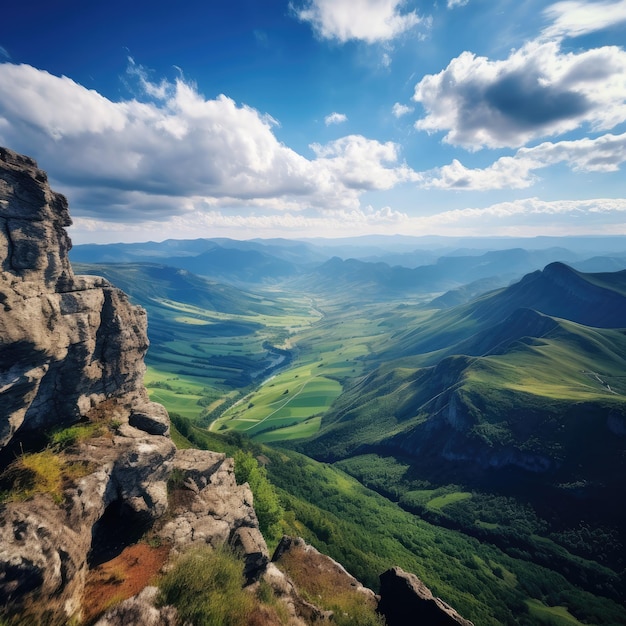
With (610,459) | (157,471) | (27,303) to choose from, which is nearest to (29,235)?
(27,303)

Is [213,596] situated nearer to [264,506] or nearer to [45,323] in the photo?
[45,323]

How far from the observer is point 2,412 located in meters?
34.7

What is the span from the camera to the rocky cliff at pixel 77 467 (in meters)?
25.6

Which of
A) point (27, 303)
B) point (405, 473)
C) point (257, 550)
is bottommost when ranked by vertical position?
point (405, 473)

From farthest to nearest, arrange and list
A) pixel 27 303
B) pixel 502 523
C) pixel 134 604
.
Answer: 1. pixel 502 523
2. pixel 27 303
3. pixel 134 604

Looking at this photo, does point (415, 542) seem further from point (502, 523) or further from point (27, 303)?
point (27, 303)

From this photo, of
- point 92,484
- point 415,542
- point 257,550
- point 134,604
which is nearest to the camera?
point 134,604

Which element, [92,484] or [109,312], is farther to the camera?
[109,312]

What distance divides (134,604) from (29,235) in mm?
38438

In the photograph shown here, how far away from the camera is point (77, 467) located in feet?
117

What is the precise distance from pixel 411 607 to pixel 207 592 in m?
28.1

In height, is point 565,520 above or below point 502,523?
above

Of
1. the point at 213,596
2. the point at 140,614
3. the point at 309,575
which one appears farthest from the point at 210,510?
the point at 140,614

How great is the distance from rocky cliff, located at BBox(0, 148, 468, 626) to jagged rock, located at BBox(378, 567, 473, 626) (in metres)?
1.10
